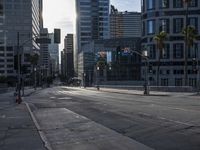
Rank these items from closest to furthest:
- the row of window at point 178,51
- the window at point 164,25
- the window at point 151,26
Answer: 1. the row of window at point 178,51
2. the window at point 164,25
3. the window at point 151,26

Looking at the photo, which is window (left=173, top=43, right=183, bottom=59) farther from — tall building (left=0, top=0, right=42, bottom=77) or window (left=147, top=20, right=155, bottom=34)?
tall building (left=0, top=0, right=42, bottom=77)

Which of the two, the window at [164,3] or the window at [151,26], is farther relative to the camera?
the window at [151,26]

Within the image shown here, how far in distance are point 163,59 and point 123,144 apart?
112011 millimetres

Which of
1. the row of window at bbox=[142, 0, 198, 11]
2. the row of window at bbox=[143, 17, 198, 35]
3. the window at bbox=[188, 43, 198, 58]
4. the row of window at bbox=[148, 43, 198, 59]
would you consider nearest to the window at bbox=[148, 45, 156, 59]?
the row of window at bbox=[148, 43, 198, 59]

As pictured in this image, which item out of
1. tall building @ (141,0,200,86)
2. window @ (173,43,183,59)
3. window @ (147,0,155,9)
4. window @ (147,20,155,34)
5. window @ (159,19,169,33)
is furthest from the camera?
window @ (147,20,155,34)

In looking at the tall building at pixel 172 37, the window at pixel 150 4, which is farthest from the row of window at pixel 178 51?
the window at pixel 150 4

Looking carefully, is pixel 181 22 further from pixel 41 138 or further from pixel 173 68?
pixel 41 138

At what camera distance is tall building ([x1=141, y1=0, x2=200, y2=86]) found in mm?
123438

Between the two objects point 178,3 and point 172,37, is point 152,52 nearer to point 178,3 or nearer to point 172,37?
point 172,37

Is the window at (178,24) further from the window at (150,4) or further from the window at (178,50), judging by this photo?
the window at (150,4)

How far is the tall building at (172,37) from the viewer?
12344 centimetres

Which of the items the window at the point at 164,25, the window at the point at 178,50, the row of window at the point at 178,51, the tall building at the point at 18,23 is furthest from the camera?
the window at the point at 164,25

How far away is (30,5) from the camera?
121625 millimetres

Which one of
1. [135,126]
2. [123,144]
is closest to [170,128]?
[135,126]
